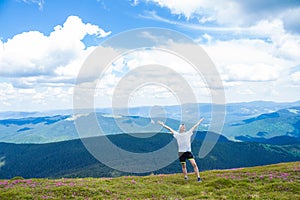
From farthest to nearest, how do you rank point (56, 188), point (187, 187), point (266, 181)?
point (266, 181)
point (187, 187)
point (56, 188)

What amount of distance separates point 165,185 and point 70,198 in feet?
25.4

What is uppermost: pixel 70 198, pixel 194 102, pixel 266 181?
pixel 194 102

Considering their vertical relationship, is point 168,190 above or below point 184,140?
below

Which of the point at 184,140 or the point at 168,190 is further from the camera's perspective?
the point at 184,140

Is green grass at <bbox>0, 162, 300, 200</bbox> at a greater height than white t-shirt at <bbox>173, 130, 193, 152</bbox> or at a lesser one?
lesser

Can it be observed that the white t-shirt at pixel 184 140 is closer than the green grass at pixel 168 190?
No

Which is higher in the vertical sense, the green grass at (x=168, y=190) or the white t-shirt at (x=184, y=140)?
the white t-shirt at (x=184, y=140)

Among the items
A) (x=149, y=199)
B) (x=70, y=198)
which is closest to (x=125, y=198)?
(x=149, y=199)

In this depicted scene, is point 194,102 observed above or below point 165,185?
above

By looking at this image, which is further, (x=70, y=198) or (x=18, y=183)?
(x=18, y=183)

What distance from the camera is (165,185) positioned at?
21.1m

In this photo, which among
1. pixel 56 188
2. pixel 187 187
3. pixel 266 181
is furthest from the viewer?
pixel 266 181

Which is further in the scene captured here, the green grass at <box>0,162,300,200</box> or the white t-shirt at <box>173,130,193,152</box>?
the white t-shirt at <box>173,130,193,152</box>

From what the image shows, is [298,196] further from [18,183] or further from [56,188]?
[18,183]
